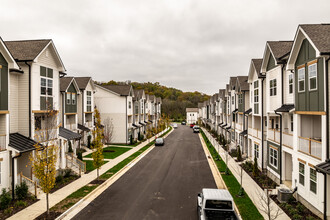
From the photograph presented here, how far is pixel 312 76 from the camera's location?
41.9 ft

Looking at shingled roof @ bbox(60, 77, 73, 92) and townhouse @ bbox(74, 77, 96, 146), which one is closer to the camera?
shingled roof @ bbox(60, 77, 73, 92)

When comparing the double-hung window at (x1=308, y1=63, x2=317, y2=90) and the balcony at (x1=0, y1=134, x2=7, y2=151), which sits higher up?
the double-hung window at (x1=308, y1=63, x2=317, y2=90)

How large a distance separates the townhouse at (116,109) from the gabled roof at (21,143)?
23.1 meters

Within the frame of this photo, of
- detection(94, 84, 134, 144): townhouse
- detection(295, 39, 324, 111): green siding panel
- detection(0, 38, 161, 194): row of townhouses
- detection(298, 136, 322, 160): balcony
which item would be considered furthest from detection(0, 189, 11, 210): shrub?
detection(94, 84, 134, 144): townhouse

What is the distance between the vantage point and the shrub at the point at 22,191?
1412 cm

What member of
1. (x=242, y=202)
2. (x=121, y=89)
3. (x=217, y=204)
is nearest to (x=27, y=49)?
(x=217, y=204)

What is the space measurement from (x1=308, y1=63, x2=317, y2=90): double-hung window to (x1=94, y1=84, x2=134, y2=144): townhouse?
30.2 metres

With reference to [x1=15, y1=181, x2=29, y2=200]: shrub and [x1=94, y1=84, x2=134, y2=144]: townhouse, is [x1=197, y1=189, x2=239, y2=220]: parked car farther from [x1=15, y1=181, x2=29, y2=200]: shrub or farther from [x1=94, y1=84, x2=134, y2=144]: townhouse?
[x1=94, y1=84, x2=134, y2=144]: townhouse

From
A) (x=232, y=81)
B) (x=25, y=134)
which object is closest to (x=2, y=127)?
(x=25, y=134)

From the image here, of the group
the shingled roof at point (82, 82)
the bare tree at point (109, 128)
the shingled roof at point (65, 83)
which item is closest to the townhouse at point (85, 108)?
the shingled roof at point (82, 82)

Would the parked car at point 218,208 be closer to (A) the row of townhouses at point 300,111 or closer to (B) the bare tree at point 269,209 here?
(B) the bare tree at point 269,209

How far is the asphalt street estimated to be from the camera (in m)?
12.6

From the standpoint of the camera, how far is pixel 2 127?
46.8 ft

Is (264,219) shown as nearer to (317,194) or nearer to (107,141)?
(317,194)
